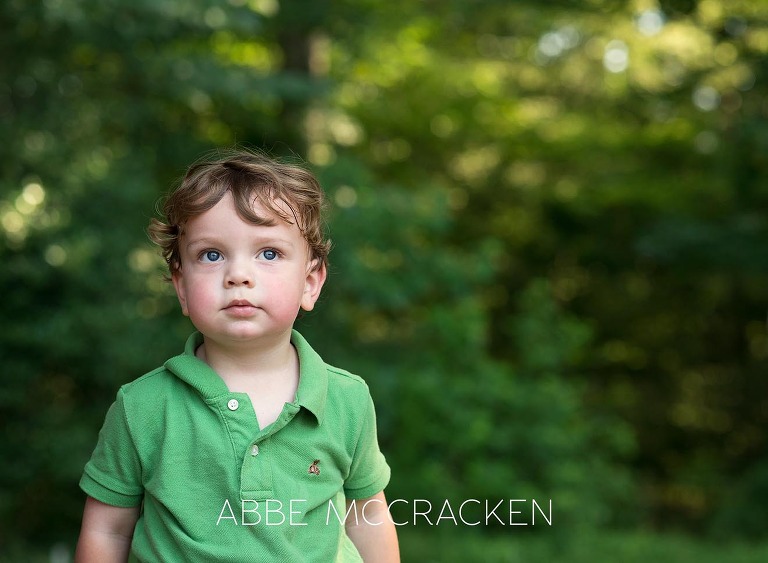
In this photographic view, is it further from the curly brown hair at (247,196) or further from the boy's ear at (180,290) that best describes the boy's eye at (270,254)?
the boy's ear at (180,290)

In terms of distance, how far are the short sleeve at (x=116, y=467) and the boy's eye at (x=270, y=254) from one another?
13.2 inches

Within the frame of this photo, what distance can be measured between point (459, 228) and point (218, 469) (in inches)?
404

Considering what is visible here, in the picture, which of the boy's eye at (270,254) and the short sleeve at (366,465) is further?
the short sleeve at (366,465)

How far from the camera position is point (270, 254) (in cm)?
178

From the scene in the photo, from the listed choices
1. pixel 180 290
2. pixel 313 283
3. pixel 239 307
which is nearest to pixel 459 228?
pixel 313 283

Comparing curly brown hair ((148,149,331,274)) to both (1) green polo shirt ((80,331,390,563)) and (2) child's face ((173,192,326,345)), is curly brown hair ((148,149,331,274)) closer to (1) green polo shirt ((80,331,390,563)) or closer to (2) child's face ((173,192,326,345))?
(2) child's face ((173,192,326,345))

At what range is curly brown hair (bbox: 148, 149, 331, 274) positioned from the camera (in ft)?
5.82

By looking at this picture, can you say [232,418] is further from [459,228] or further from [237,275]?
[459,228]

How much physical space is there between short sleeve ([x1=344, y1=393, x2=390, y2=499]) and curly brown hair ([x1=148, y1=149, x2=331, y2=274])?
1.01 feet

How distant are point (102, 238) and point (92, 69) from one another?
134cm

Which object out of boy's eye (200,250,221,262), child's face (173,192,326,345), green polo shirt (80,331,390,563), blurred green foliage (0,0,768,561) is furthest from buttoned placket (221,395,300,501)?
blurred green foliage (0,0,768,561)

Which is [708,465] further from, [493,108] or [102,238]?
[102,238]

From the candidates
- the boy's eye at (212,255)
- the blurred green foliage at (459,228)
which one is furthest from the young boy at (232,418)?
the blurred green foliage at (459,228)

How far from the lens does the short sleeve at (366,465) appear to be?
1.91 meters
